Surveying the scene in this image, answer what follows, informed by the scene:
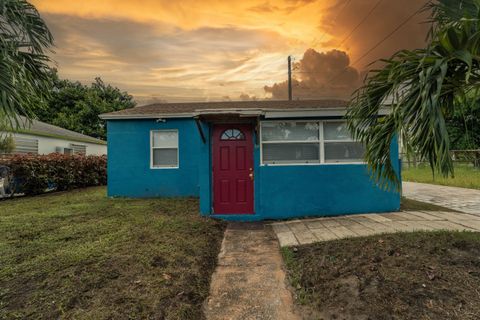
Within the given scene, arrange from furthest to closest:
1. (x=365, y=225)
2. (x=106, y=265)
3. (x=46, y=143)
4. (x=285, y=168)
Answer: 1. (x=46, y=143)
2. (x=285, y=168)
3. (x=365, y=225)
4. (x=106, y=265)

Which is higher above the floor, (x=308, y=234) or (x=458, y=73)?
(x=458, y=73)

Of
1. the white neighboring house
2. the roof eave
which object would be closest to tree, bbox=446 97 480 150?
the roof eave

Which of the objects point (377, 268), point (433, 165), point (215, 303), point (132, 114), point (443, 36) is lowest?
point (215, 303)

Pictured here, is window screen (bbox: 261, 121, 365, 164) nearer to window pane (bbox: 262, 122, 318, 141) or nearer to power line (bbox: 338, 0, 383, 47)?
window pane (bbox: 262, 122, 318, 141)

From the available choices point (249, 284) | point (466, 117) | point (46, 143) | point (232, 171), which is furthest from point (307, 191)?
point (46, 143)

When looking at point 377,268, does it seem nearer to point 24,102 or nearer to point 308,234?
point 308,234

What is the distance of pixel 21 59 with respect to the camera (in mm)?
4223

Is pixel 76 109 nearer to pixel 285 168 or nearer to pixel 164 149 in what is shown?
pixel 164 149

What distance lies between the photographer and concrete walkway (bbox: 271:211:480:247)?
520 cm

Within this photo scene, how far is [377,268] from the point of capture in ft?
11.1

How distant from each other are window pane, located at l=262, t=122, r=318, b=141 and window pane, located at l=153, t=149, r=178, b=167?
461cm

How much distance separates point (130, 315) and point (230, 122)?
5.31 meters

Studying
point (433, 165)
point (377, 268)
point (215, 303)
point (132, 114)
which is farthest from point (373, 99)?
point (132, 114)

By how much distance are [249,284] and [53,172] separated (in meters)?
12.6
